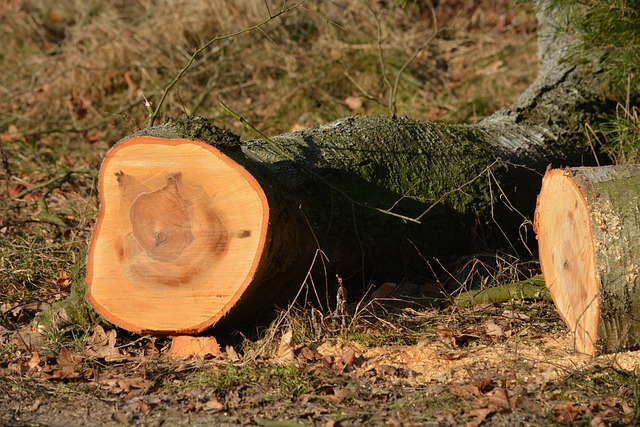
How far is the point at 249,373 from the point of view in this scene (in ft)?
10.1

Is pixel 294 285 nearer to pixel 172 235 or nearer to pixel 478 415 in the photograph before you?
pixel 172 235

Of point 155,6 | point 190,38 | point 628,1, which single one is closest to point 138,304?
point 628,1

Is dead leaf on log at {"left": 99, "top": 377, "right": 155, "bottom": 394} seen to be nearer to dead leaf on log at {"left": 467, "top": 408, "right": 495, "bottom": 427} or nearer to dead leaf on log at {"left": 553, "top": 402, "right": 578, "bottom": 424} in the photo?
dead leaf on log at {"left": 467, "top": 408, "right": 495, "bottom": 427}

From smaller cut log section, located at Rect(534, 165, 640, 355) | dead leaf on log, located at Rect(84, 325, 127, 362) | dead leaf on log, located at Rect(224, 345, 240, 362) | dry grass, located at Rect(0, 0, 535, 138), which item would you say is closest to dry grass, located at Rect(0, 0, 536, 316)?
dry grass, located at Rect(0, 0, 535, 138)

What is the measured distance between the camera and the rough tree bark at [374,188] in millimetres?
3264

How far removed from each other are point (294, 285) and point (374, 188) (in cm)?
64

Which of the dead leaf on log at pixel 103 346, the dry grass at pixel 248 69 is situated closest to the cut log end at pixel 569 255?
the dead leaf on log at pixel 103 346

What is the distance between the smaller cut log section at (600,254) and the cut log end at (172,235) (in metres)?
1.21

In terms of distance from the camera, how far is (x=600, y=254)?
2.96 meters

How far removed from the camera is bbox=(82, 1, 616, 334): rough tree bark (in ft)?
10.7

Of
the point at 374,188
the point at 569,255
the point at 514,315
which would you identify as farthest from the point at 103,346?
the point at 569,255

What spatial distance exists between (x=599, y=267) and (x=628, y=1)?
1914mm

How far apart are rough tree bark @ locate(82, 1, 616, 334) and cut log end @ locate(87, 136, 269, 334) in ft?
0.05

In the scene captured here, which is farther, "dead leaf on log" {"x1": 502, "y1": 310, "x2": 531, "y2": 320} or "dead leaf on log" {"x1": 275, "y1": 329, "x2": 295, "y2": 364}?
"dead leaf on log" {"x1": 502, "y1": 310, "x2": 531, "y2": 320}
